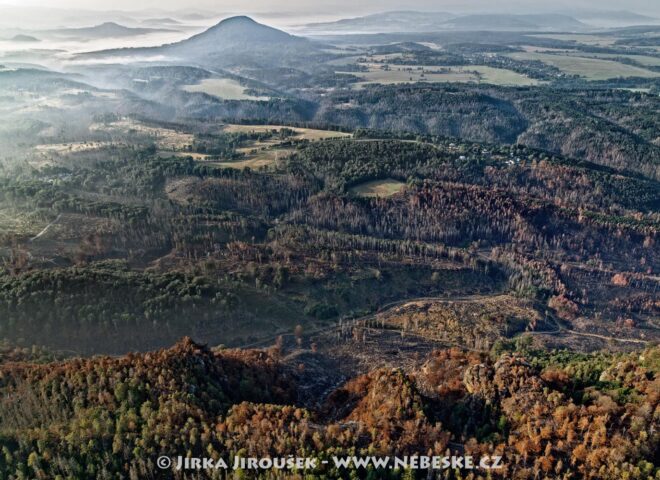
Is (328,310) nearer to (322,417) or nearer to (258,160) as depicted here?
(322,417)

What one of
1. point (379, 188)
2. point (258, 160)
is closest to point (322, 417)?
point (379, 188)

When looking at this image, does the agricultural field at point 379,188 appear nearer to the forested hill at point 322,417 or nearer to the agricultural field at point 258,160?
the agricultural field at point 258,160

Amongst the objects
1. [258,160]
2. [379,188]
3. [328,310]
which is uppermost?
[258,160]

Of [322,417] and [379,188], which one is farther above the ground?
[379,188]

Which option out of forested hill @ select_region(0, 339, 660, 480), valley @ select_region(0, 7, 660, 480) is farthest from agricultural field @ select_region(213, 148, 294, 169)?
forested hill @ select_region(0, 339, 660, 480)

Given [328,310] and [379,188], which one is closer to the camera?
[328,310]

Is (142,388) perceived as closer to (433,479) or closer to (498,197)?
(433,479)
